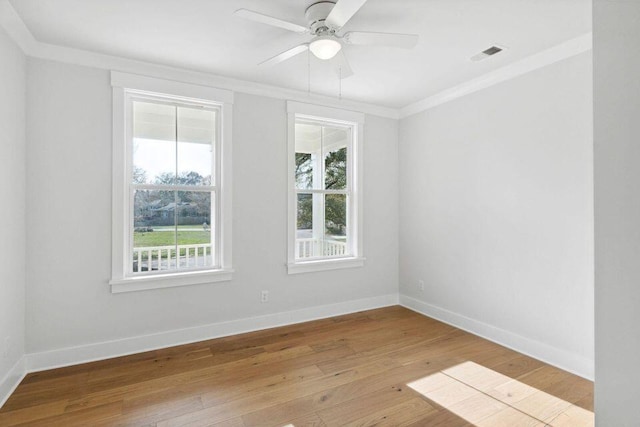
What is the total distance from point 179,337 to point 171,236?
98 centimetres

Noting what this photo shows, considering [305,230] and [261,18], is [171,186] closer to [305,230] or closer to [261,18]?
[305,230]

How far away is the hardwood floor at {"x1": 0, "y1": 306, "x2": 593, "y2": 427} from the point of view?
2078 mm

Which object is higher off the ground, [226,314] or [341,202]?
[341,202]

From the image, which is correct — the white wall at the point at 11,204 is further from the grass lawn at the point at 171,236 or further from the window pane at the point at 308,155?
the window pane at the point at 308,155

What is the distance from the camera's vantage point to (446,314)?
149 inches

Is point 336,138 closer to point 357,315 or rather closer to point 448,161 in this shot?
point 448,161

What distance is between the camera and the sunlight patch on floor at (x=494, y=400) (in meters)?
2.04

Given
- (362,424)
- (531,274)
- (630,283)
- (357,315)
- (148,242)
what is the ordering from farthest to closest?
(357,315) < (148,242) < (531,274) < (362,424) < (630,283)

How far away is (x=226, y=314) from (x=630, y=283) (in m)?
3.23

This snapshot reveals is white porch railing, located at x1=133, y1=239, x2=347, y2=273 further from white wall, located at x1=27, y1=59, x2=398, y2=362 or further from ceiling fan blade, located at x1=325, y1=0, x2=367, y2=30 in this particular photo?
ceiling fan blade, located at x1=325, y1=0, x2=367, y2=30

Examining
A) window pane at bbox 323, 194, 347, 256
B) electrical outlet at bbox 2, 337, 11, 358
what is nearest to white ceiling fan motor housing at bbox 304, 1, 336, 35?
window pane at bbox 323, 194, 347, 256

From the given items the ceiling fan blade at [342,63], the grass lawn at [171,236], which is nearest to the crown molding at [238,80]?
the ceiling fan blade at [342,63]

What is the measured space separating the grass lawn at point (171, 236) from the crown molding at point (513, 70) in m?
2.99

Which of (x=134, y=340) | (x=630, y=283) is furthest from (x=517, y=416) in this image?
(x=134, y=340)
